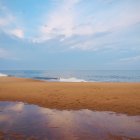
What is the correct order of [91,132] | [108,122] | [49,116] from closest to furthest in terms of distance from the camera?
[91,132] < [108,122] < [49,116]

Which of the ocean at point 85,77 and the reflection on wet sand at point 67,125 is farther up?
the ocean at point 85,77

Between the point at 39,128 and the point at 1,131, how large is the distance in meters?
1.23

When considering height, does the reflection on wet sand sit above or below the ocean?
below

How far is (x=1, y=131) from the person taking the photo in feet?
23.1

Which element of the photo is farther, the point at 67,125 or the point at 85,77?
the point at 85,77

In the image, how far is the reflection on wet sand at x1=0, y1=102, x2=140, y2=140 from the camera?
6.62 m

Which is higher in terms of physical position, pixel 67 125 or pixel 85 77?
pixel 85 77

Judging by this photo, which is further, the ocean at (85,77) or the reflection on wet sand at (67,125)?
the ocean at (85,77)

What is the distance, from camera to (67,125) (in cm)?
777

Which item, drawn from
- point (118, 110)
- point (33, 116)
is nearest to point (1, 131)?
point (33, 116)

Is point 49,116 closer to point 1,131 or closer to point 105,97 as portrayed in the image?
point 1,131

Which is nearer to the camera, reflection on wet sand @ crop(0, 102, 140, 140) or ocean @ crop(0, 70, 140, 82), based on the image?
reflection on wet sand @ crop(0, 102, 140, 140)

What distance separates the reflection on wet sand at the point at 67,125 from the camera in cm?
662

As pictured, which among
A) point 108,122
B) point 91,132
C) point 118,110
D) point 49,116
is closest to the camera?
point 91,132
